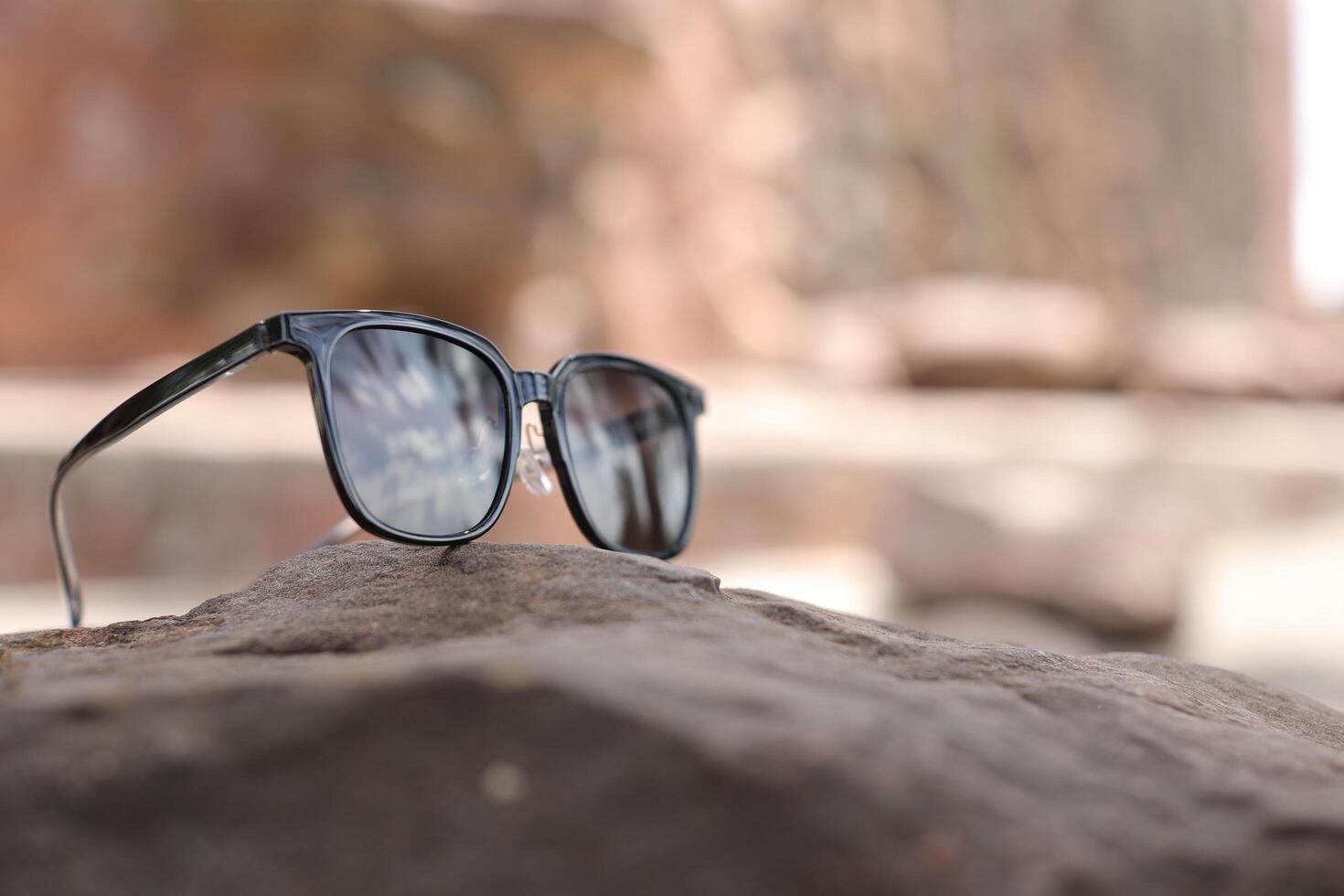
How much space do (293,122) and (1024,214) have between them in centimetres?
782

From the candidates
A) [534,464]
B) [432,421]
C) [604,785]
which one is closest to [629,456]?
[534,464]

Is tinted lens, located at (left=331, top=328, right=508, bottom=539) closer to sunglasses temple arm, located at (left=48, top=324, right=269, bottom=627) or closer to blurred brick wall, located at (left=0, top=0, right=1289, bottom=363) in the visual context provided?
sunglasses temple arm, located at (left=48, top=324, right=269, bottom=627)

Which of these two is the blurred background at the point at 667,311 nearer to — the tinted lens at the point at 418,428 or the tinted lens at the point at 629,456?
the tinted lens at the point at 629,456

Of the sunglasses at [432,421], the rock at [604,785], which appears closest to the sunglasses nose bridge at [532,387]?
the sunglasses at [432,421]

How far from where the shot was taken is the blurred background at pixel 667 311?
371cm

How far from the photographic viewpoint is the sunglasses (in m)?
0.81

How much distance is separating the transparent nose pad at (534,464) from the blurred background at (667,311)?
57.9 inches

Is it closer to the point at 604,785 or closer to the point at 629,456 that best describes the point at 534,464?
the point at 629,456

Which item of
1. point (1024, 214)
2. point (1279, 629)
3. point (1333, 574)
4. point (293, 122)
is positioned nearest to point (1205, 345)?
point (1024, 214)

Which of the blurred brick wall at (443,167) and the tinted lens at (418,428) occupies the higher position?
the blurred brick wall at (443,167)

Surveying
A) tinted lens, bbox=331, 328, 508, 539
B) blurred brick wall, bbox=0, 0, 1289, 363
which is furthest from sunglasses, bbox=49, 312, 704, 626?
blurred brick wall, bbox=0, 0, 1289, 363

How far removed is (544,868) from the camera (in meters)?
0.45

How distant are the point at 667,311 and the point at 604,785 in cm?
605

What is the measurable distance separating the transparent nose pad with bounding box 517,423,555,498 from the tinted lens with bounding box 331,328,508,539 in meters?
0.12
